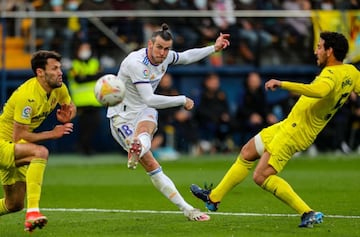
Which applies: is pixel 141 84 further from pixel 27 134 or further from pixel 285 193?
pixel 285 193

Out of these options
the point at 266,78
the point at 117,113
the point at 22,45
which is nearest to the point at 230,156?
the point at 266,78

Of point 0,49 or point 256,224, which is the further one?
point 0,49

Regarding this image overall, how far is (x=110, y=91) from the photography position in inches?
461

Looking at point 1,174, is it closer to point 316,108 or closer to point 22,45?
point 316,108

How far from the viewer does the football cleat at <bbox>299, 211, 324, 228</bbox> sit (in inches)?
446

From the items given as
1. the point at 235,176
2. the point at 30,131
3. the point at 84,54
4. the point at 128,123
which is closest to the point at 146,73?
the point at 128,123

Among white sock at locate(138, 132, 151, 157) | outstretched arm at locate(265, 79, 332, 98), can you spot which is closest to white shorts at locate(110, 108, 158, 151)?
white sock at locate(138, 132, 151, 157)

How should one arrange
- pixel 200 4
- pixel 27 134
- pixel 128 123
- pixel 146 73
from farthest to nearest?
pixel 200 4 → pixel 128 123 → pixel 146 73 → pixel 27 134

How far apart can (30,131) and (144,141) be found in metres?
1.48

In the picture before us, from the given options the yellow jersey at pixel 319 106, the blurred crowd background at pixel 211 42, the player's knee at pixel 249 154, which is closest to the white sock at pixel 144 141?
the player's knee at pixel 249 154

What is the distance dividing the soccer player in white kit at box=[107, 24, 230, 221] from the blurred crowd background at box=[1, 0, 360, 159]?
10.5 meters

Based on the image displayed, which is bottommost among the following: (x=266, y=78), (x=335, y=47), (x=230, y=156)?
(x=230, y=156)

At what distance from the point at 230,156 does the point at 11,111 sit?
40.6ft

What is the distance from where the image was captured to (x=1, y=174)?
11.7 m
